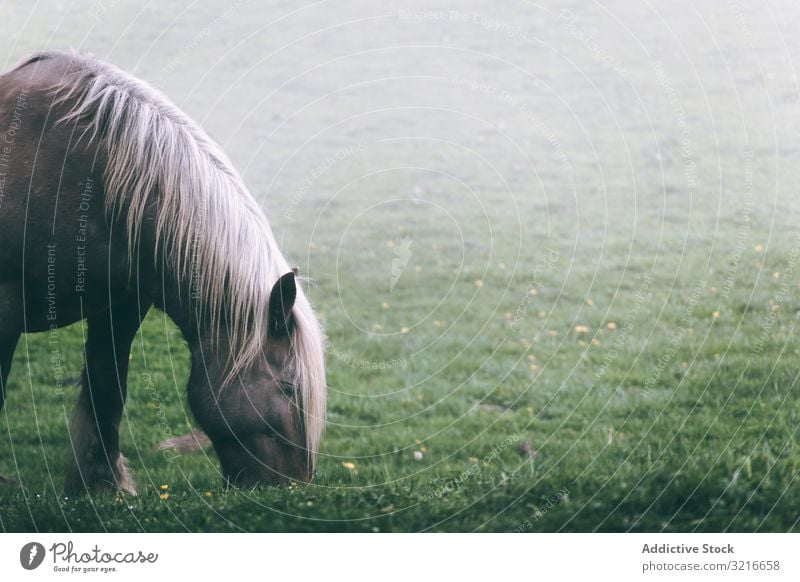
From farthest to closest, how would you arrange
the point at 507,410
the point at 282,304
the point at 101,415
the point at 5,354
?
the point at 507,410 → the point at 101,415 → the point at 5,354 → the point at 282,304

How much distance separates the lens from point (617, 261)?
6582mm

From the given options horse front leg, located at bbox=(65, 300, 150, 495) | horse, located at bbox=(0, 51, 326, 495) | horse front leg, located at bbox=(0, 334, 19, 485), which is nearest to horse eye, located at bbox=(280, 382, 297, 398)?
horse, located at bbox=(0, 51, 326, 495)

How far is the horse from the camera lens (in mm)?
3582

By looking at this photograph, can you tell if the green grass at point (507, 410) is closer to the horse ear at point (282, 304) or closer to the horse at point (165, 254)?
the horse at point (165, 254)

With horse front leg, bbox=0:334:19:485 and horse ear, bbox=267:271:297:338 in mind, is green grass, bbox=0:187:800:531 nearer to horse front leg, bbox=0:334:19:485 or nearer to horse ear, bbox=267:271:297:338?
horse front leg, bbox=0:334:19:485

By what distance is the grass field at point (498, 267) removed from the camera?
3.90 metres

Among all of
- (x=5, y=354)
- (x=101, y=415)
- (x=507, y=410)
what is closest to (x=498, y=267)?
(x=507, y=410)

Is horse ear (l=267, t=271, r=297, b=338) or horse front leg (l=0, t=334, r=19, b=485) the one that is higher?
horse ear (l=267, t=271, r=297, b=338)

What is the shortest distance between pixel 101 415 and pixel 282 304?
1368mm

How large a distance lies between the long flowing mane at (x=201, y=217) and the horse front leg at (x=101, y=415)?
2.44 ft
